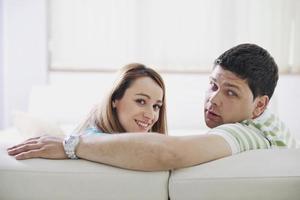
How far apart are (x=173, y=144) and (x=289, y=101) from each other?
3558mm

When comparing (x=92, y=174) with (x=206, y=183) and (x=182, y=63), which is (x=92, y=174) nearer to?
(x=206, y=183)

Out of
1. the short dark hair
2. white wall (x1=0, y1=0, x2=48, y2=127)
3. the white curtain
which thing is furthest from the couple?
white wall (x1=0, y1=0, x2=48, y2=127)

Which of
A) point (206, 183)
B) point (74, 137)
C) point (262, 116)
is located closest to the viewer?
point (206, 183)

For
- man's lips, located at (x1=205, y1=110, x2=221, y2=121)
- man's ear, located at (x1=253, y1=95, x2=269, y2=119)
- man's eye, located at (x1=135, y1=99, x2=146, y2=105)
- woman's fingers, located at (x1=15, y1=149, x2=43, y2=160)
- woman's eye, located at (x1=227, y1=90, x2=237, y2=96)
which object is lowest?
woman's fingers, located at (x1=15, y1=149, x2=43, y2=160)

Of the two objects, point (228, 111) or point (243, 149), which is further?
point (228, 111)

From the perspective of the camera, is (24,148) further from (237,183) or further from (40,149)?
(237,183)

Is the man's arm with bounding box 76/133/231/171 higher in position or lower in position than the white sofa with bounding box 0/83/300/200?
higher

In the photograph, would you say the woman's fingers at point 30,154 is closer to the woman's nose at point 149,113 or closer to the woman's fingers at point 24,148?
the woman's fingers at point 24,148

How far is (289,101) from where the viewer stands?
14.4 feet

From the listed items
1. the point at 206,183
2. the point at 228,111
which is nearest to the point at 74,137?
the point at 206,183

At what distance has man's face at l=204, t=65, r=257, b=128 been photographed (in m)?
1.36

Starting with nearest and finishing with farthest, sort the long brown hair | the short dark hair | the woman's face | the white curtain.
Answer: the short dark hair < the long brown hair < the woman's face < the white curtain

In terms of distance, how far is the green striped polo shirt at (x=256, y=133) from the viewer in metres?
1.20

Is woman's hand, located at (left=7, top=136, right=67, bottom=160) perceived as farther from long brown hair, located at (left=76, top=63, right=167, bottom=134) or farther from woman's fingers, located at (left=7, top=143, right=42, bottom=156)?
Answer: long brown hair, located at (left=76, top=63, right=167, bottom=134)
